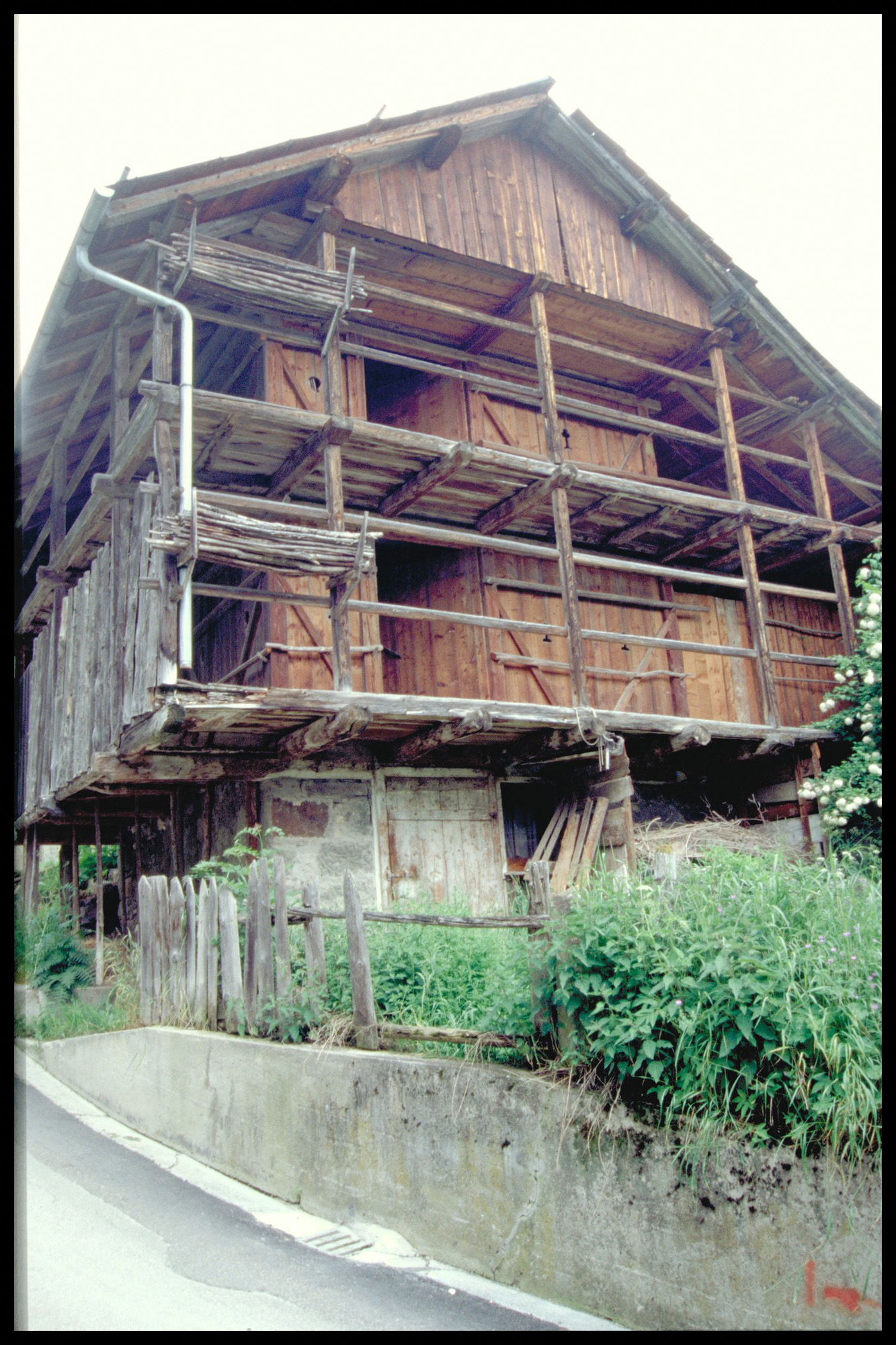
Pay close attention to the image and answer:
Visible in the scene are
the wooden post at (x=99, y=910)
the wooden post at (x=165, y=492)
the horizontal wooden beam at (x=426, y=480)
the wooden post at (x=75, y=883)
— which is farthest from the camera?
the wooden post at (x=75, y=883)

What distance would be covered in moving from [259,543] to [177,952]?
3.24 m

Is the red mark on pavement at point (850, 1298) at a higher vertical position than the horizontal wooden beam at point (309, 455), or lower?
lower

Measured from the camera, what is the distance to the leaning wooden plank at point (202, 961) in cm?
724

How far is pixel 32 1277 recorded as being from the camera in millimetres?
4566

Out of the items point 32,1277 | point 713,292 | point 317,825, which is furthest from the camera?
point 713,292

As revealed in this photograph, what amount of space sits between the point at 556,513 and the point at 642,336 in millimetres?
3545

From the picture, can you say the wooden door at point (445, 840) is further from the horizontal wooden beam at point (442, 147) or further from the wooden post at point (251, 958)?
the horizontal wooden beam at point (442, 147)

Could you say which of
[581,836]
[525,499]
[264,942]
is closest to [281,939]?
[264,942]

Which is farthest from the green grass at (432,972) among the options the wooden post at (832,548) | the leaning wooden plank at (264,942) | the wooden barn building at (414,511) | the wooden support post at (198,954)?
the wooden post at (832,548)

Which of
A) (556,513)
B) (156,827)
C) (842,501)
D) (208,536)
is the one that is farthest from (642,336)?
(156,827)

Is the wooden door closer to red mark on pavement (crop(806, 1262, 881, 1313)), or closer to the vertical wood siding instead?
the vertical wood siding

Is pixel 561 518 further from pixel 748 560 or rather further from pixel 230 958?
pixel 230 958

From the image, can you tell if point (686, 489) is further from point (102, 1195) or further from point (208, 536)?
point (102, 1195)

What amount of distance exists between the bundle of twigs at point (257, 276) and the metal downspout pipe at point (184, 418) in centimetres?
34
